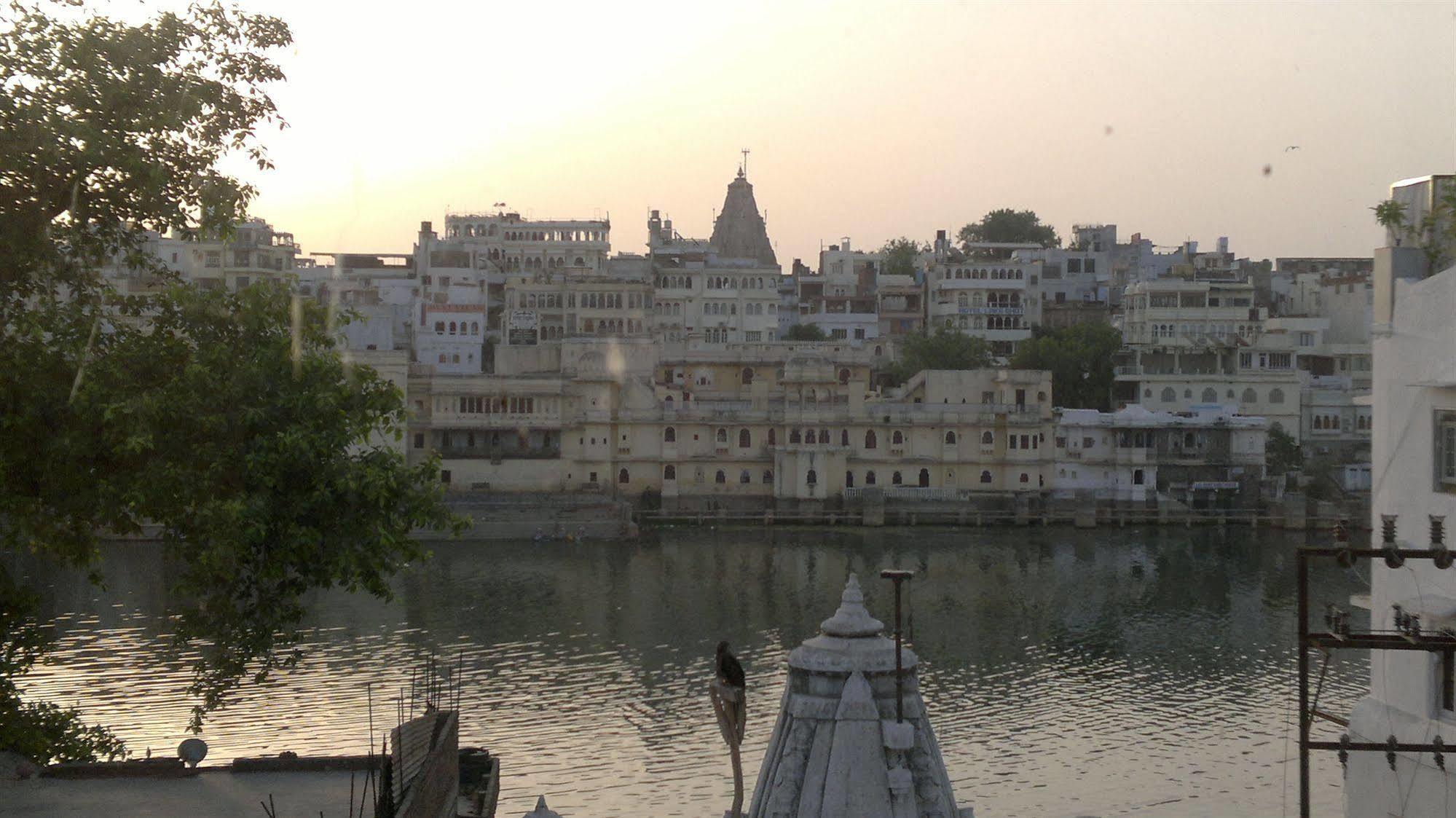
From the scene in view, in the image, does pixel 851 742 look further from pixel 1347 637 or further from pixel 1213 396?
pixel 1213 396

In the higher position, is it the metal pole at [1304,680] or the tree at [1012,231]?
the tree at [1012,231]

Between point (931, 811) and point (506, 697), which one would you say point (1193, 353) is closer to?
point (506, 697)

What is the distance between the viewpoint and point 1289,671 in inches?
949

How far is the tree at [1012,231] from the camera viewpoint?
72.6 metres

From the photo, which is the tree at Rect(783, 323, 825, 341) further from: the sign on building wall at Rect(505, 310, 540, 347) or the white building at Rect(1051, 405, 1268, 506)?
the white building at Rect(1051, 405, 1268, 506)

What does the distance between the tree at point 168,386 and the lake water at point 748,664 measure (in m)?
1.95

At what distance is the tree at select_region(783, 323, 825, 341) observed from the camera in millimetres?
54856

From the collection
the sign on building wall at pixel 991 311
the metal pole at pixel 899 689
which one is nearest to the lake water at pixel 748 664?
the metal pole at pixel 899 689

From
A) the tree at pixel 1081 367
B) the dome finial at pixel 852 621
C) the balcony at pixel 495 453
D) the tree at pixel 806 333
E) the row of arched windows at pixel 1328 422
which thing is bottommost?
the dome finial at pixel 852 621

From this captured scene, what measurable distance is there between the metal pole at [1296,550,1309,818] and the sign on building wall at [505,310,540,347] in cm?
4345

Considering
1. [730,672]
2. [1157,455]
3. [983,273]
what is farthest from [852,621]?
[983,273]

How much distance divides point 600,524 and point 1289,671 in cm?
1800

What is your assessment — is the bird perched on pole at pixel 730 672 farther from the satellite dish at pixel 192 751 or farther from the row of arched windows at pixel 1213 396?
the row of arched windows at pixel 1213 396

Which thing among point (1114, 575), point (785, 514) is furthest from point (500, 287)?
point (1114, 575)
